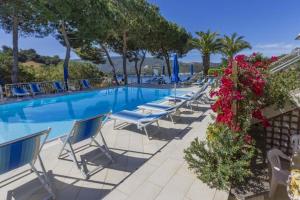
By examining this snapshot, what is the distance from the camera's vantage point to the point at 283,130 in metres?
4.04

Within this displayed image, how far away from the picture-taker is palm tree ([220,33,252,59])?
21.9 m

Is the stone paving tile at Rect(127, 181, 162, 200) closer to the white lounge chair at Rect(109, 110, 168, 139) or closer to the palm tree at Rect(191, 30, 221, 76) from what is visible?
the white lounge chair at Rect(109, 110, 168, 139)

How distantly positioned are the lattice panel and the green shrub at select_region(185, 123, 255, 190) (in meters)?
1.33

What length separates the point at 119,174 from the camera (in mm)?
3275

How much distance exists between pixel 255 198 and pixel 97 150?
2.68 m

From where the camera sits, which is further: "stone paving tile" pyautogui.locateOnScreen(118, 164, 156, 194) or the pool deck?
"stone paving tile" pyautogui.locateOnScreen(118, 164, 156, 194)

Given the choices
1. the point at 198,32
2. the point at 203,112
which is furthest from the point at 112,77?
the point at 203,112

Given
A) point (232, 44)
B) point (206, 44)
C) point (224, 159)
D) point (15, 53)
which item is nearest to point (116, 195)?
point (224, 159)

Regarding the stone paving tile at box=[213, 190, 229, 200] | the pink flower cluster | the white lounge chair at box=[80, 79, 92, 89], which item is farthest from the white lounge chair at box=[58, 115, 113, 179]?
the white lounge chair at box=[80, 79, 92, 89]

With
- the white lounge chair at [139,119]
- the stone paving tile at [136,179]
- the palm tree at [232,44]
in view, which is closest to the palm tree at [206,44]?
the palm tree at [232,44]

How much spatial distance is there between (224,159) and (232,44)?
2135 cm

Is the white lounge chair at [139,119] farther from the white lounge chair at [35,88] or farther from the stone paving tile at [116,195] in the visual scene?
the white lounge chair at [35,88]

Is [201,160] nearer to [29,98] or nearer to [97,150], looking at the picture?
[97,150]

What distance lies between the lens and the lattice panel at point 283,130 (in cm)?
390
